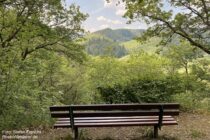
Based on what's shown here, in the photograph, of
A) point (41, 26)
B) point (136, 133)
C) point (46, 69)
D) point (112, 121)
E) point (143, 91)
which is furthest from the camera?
point (41, 26)

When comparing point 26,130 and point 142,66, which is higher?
point 142,66

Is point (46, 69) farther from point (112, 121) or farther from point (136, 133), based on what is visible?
point (112, 121)

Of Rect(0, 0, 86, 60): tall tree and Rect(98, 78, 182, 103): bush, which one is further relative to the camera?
Rect(0, 0, 86, 60): tall tree

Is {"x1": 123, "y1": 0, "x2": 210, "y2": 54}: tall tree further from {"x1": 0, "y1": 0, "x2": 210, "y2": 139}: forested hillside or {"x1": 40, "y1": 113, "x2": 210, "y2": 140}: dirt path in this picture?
{"x1": 40, "y1": 113, "x2": 210, "y2": 140}: dirt path

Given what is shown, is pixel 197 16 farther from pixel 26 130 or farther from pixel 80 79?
pixel 80 79

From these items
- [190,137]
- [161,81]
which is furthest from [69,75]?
[190,137]

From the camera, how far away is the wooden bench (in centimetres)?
693

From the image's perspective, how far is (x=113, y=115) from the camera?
7.04 metres

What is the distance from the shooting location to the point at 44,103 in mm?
9578

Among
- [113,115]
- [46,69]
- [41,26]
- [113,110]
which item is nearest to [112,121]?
[113,115]

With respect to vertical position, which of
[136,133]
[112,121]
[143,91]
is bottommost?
[136,133]

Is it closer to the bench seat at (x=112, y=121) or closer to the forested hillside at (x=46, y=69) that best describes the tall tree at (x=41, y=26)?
the forested hillside at (x=46, y=69)

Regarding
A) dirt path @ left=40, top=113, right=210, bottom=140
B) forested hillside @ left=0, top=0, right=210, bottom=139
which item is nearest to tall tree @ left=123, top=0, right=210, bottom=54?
forested hillside @ left=0, top=0, right=210, bottom=139

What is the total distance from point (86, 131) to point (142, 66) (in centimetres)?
4131
